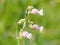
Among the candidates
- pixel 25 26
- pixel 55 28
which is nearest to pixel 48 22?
pixel 55 28

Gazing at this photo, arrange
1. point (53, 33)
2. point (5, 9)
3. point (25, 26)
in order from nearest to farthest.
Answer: point (25, 26) < point (53, 33) < point (5, 9)

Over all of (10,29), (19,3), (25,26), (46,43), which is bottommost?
(25,26)

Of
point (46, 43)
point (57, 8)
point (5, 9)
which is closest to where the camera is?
point (46, 43)

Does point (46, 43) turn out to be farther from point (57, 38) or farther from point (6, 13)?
point (6, 13)

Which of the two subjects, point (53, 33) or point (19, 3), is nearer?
point (53, 33)

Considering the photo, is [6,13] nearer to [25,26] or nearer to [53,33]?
[53,33]

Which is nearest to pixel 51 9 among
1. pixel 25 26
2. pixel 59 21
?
pixel 59 21

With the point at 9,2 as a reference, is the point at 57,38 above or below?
below
